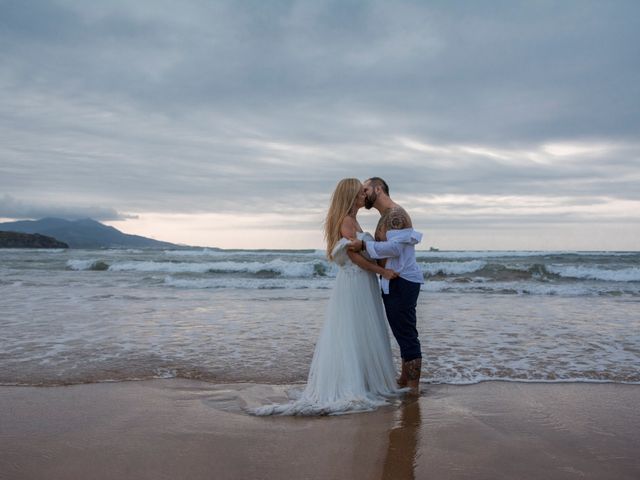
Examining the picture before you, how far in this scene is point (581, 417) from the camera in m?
4.31

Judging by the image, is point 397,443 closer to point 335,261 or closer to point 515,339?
point 335,261

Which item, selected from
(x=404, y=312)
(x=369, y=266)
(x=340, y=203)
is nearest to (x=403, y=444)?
(x=404, y=312)

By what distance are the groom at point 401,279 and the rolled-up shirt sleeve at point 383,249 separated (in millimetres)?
62

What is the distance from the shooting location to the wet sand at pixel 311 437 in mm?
3186

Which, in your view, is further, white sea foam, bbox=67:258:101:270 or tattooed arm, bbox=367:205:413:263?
white sea foam, bbox=67:258:101:270

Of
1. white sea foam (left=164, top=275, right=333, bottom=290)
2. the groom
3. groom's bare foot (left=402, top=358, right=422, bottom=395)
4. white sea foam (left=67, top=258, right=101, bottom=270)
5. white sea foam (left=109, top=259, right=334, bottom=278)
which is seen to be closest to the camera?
the groom

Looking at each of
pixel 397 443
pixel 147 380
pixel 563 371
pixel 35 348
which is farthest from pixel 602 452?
pixel 35 348

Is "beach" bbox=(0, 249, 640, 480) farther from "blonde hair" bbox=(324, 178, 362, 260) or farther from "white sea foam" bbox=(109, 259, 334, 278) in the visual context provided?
"white sea foam" bbox=(109, 259, 334, 278)

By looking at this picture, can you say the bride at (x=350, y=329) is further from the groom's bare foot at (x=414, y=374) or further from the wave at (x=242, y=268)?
the wave at (x=242, y=268)

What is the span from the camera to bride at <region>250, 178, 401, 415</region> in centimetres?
480

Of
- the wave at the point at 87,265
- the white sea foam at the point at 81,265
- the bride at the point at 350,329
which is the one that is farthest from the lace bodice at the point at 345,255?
the white sea foam at the point at 81,265

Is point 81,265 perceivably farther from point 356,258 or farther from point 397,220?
point 397,220

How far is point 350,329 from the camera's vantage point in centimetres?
495

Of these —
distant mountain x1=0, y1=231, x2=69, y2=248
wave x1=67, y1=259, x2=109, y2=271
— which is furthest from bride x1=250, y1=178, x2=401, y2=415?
distant mountain x1=0, y1=231, x2=69, y2=248
